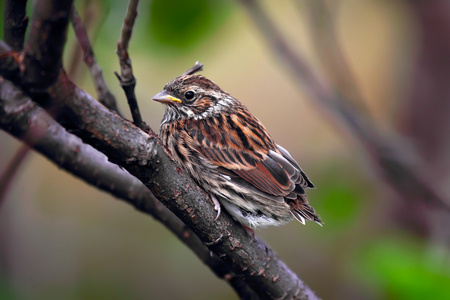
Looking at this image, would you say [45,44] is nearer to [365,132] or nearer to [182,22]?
[182,22]

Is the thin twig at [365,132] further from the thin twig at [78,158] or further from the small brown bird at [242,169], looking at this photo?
the thin twig at [78,158]

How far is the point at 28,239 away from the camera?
5.87m

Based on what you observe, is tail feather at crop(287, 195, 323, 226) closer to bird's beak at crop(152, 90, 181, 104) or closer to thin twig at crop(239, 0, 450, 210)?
bird's beak at crop(152, 90, 181, 104)

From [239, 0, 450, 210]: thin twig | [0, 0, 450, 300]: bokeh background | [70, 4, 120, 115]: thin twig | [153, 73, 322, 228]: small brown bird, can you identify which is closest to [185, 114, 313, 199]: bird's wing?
[153, 73, 322, 228]: small brown bird

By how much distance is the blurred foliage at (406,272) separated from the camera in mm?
2842

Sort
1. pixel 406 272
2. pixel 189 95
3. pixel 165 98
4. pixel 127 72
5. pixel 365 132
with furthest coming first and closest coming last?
pixel 365 132 → pixel 189 95 → pixel 165 98 → pixel 406 272 → pixel 127 72

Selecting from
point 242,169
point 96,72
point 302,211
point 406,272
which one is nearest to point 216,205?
point 242,169

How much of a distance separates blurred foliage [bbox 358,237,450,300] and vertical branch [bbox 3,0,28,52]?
7.48 ft

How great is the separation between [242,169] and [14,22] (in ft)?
5.87

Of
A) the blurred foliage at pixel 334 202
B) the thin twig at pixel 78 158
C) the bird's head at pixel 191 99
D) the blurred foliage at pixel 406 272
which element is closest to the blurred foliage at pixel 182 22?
the bird's head at pixel 191 99

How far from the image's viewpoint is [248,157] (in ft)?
11.4

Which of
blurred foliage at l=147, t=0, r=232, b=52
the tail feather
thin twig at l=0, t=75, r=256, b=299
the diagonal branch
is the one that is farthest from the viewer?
the tail feather

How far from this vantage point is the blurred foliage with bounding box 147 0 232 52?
317cm

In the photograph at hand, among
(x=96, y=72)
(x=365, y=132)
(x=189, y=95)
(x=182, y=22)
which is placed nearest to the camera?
(x=96, y=72)
